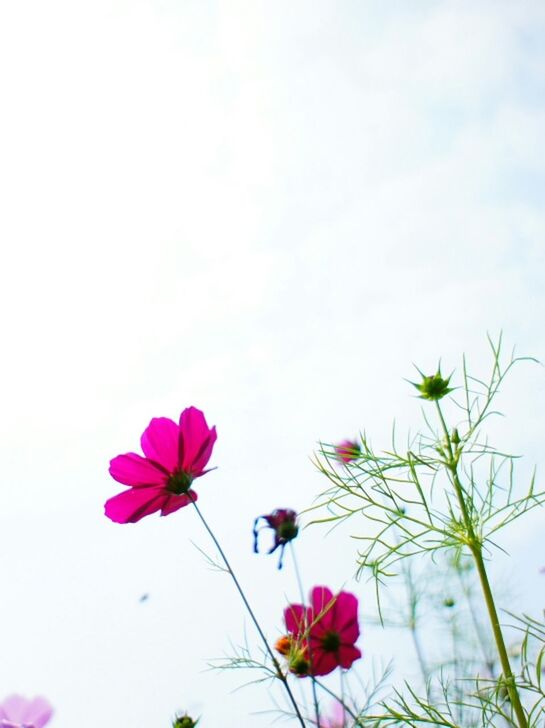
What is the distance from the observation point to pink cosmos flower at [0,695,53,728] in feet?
2.98

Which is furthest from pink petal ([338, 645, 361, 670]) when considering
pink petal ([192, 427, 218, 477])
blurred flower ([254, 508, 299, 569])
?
pink petal ([192, 427, 218, 477])

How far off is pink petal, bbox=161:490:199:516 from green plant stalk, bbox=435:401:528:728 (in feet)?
1.04

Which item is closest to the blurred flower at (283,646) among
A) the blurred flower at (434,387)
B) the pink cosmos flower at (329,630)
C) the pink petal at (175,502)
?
the pink cosmos flower at (329,630)

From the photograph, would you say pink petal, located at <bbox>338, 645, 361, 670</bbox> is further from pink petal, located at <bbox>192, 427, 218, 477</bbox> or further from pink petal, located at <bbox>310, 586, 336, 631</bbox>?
pink petal, located at <bbox>192, 427, 218, 477</bbox>

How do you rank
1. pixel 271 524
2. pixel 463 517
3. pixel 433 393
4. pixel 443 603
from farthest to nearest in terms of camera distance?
pixel 443 603, pixel 271 524, pixel 433 393, pixel 463 517

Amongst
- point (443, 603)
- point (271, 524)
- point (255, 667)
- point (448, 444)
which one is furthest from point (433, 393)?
point (443, 603)

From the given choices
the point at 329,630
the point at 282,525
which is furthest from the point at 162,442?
the point at 329,630

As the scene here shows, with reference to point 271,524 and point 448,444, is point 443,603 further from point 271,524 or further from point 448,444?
point 448,444

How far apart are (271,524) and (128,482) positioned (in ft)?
0.69

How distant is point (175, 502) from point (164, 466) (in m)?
0.05

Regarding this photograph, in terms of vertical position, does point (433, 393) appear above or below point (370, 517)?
above

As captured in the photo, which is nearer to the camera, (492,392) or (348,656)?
(492,392)

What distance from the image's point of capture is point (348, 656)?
1.13 meters

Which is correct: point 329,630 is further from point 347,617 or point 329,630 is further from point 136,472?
point 136,472
